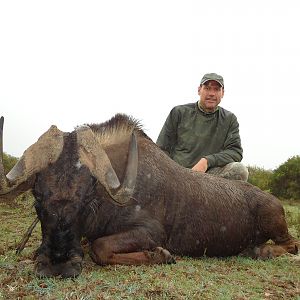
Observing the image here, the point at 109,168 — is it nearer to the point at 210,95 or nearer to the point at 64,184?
the point at 64,184

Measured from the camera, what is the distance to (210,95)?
8.54m

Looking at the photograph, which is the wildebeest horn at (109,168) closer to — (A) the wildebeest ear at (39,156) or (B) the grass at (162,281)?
(A) the wildebeest ear at (39,156)

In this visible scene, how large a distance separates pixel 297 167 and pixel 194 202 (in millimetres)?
13006

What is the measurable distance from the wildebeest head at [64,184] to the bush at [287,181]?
13368 mm

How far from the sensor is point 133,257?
523 centimetres

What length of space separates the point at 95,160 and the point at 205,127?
3.81 m

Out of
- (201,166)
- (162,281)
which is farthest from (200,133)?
(162,281)

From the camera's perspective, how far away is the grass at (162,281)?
4000 millimetres

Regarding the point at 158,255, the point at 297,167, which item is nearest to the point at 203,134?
the point at 158,255

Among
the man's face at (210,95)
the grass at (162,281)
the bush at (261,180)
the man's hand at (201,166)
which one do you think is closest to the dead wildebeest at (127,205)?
the grass at (162,281)

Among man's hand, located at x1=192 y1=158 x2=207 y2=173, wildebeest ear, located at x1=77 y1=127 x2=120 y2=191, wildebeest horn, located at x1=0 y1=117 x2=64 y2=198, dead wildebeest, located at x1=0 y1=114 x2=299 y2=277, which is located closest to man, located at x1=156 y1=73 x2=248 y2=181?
man's hand, located at x1=192 y1=158 x2=207 y2=173

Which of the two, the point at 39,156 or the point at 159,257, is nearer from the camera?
the point at 39,156

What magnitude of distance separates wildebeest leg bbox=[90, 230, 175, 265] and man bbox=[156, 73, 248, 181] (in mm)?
3152

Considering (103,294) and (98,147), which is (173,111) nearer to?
(98,147)
